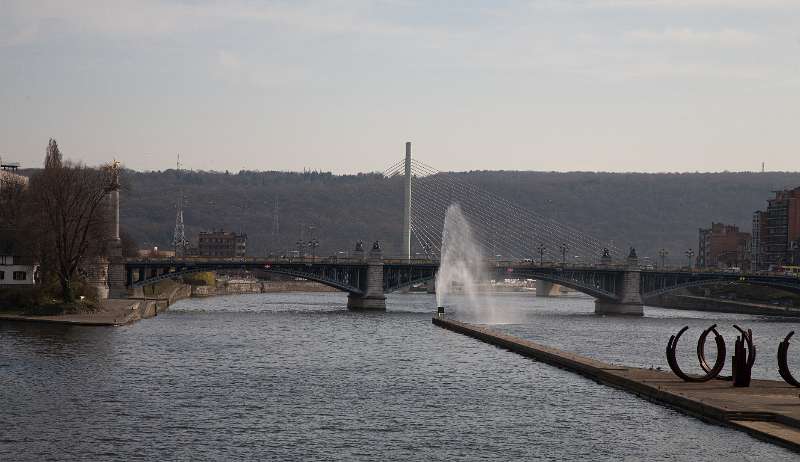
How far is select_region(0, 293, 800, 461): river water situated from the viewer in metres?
45.8

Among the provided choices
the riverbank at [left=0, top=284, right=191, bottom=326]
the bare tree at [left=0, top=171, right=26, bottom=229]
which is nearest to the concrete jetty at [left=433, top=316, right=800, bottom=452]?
the riverbank at [left=0, top=284, right=191, bottom=326]

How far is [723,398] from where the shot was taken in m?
53.4

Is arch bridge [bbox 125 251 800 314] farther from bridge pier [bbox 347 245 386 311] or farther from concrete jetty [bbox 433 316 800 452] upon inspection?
concrete jetty [bbox 433 316 800 452]

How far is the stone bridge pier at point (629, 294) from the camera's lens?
171m

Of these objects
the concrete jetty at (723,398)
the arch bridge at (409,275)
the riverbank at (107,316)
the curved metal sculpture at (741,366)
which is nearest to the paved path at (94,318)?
the riverbank at (107,316)

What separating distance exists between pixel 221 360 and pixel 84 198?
42759 mm

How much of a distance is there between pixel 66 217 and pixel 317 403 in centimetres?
6015

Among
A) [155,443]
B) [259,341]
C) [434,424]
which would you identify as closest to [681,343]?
[259,341]

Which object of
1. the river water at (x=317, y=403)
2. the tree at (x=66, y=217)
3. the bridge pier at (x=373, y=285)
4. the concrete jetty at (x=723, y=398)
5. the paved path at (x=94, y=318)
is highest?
the tree at (x=66, y=217)

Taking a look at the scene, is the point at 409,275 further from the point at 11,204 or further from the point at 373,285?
the point at 11,204

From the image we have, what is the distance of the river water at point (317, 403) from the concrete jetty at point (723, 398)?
0.63m

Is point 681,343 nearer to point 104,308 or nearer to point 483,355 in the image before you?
point 483,355

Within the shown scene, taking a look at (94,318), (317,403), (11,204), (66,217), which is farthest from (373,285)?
(317,403)

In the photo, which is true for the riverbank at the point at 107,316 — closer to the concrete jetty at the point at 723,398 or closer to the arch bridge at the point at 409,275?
the arch bridge at the point at 409,275
